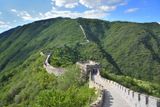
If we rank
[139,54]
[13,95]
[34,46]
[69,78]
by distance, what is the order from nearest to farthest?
[69,78], [13,95], [139,54], [34,46]

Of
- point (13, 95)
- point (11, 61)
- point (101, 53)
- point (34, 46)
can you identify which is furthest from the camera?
point (34, 46)

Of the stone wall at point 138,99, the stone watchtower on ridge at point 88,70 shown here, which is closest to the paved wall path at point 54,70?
the stone watchtower on ridge at point 88,70

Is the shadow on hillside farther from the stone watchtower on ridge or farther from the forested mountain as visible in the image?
the stone watchtower on ridge

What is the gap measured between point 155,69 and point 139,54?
17.6m

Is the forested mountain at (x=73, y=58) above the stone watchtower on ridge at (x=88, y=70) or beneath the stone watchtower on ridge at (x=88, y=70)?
beneath

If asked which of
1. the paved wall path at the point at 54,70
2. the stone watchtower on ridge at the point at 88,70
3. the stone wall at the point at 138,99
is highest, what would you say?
the stone wall at the point at 138,99

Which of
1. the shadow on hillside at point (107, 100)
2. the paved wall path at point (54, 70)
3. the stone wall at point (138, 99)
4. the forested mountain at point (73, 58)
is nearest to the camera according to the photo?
the stone wall at point (138, 99)

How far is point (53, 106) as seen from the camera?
3234 centimetres

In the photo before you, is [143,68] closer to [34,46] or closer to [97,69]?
[34,46]

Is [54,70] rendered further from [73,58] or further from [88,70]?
[73,58]

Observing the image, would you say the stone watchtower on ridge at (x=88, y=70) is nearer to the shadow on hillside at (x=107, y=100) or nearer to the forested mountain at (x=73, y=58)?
the forested mountain at (x=73, y=58)

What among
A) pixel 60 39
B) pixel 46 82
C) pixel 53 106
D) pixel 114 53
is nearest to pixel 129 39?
pixel 114 53

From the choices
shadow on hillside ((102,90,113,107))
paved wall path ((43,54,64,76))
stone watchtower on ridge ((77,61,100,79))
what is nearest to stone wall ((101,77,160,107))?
shadow on hillside ((102,90,113,107))

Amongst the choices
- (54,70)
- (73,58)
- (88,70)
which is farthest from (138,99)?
(73,58)
